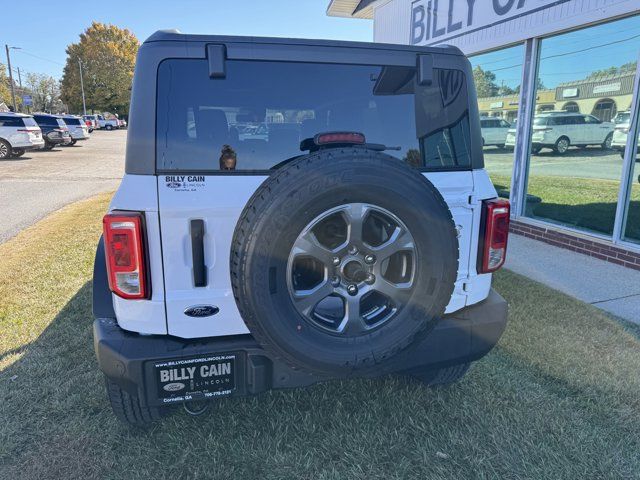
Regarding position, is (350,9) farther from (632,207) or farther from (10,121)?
(10,121)

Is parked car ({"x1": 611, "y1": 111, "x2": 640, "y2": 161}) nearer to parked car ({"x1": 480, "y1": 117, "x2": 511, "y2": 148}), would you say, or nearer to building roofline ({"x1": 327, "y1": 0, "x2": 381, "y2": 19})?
parked car ({"x1": 480, "y1": 117, "x2": 511, "y2": 148})

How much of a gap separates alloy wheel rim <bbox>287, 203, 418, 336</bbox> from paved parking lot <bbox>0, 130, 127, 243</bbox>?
6.75m

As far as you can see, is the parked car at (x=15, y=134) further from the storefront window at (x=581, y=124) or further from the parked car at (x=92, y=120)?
the parked car at (x=92, y=120)

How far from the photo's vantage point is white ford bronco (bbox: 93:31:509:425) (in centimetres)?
200

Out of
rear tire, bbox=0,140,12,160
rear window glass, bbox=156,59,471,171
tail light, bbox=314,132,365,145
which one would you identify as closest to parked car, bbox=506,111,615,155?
rear window glass, bbox=156,59,471,171

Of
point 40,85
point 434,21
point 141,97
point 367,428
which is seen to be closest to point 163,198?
point 141,97

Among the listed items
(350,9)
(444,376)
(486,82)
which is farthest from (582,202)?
(350,9)

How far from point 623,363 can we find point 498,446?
149 centimetres

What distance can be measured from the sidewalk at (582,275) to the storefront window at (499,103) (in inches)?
67.2

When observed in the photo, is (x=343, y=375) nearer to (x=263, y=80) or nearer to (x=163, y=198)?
(x=163, y=198)

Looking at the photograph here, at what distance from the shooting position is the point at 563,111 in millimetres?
6660

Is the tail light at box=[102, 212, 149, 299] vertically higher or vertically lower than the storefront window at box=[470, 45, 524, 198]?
lower

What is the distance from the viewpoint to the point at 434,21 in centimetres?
872

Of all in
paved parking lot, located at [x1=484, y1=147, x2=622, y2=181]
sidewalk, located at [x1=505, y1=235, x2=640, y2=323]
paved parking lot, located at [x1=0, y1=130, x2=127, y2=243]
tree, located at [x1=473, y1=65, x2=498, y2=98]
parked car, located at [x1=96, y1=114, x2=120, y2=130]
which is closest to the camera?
sidewalk, located at [x1=505, y1=235, x2=640, y2=323]
